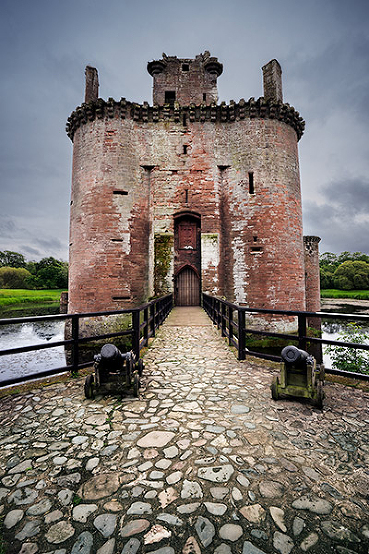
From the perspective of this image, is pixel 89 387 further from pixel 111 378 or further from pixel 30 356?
pixel 30 356

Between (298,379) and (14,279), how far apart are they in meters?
56.6

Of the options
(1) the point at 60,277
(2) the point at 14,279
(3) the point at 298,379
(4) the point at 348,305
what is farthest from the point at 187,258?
(2) the point at 14,279

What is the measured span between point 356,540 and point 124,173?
1524 centimetres

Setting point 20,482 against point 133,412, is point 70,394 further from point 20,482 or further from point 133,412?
point 20,482

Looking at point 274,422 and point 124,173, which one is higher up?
point 124,173

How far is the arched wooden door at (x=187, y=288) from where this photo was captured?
50.2 ft

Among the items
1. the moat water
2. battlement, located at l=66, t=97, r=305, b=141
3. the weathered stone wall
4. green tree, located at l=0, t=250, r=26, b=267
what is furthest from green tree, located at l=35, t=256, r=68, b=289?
the weathered stone wall

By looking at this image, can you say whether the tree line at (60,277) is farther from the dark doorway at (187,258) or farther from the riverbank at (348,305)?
the dark doorway at (187,258)

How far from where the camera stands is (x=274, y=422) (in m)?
2.77

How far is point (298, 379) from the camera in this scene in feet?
10.5

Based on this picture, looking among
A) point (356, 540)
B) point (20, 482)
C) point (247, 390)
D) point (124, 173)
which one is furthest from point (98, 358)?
point (124, 173)

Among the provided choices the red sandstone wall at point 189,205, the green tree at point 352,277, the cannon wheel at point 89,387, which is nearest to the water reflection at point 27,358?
the red sandstone wall at point 189,205

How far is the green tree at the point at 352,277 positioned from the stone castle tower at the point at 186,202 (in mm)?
36088

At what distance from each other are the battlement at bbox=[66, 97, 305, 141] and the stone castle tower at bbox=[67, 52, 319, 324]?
51 mm
